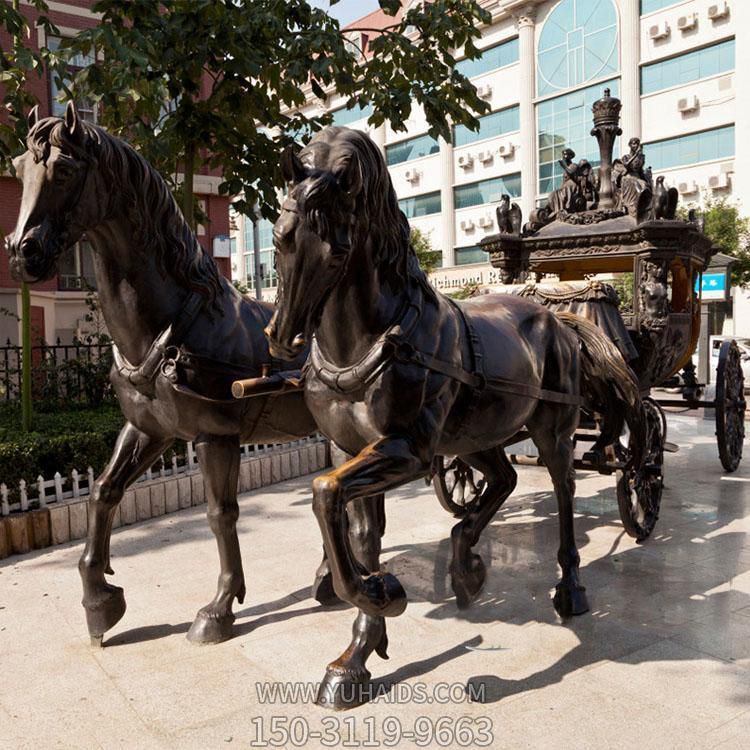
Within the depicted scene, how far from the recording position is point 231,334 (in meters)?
3.50

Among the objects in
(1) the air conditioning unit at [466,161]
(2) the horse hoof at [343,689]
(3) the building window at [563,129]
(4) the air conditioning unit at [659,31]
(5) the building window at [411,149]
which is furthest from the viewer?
(5) the building window at [411,149]

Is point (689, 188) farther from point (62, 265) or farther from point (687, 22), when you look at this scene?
point (62, 265)

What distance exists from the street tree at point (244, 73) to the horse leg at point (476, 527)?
372 cm

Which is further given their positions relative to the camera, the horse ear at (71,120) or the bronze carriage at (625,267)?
the bronze carriage at (625,267)

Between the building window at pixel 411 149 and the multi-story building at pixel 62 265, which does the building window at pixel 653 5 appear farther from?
the multi-story building at pixel 62 265

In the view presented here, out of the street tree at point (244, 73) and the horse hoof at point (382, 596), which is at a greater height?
the street tree at point (244, 73)

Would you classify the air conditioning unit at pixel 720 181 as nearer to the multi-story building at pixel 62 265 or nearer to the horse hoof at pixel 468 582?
the multi-story building at pixel 62 265

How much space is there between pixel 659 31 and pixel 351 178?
97.8ft

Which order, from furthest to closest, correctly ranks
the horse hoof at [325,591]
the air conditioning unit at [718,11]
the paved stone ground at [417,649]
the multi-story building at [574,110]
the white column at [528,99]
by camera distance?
the white column at [528,99]
the multi-story building at [574,110]
the air conditioning unit at [718,11]
the horse hoof at [325,591]
the paved stone ground at [417,649]

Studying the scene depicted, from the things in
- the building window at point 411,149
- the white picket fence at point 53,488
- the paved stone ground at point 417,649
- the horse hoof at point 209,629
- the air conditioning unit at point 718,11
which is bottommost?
the paved stone ground at point 417,649

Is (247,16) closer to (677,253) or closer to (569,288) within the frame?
(569,288)

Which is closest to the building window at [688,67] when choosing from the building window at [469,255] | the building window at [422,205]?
the building window at [469,255]

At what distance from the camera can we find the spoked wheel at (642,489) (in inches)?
192

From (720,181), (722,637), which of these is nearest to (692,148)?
(720,181)
